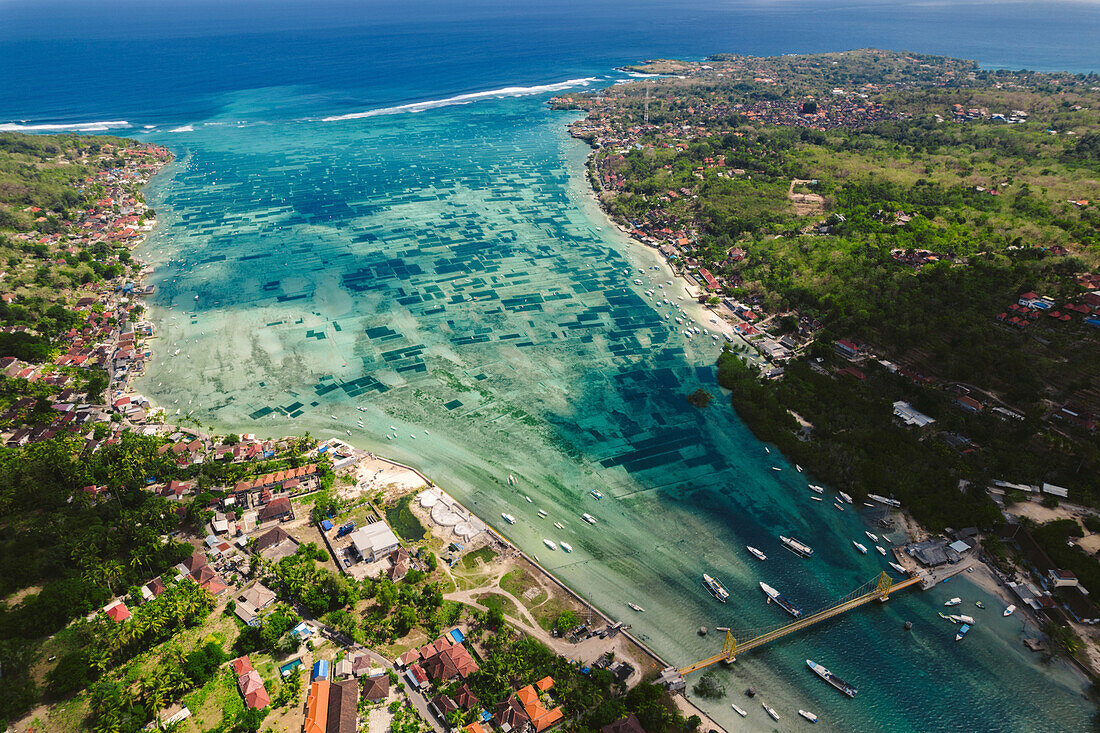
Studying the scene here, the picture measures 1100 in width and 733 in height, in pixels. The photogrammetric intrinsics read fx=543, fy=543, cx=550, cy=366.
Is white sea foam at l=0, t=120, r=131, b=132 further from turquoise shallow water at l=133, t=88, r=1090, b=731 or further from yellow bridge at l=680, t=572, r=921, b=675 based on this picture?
yellow bridge at l=680, t=572, r=921, b=675

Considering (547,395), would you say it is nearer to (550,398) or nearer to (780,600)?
(550,398)

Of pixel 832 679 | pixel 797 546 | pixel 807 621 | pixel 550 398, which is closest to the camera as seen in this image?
pixel 832 679

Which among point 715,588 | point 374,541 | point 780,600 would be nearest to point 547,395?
point 374,541

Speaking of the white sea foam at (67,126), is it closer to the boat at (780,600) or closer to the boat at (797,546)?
the boat at (797,546)

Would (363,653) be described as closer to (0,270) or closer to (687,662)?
(687,662)

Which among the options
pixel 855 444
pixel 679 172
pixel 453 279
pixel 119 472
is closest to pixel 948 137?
pixel 679 172

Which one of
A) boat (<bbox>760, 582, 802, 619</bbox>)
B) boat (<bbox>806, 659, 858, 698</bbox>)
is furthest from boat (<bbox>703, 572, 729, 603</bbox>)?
boat (<bbox>806, 659, 858, 698</bbox>)

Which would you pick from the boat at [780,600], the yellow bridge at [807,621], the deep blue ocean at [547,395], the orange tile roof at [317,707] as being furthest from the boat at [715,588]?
the orange tile roof at [317,707]
